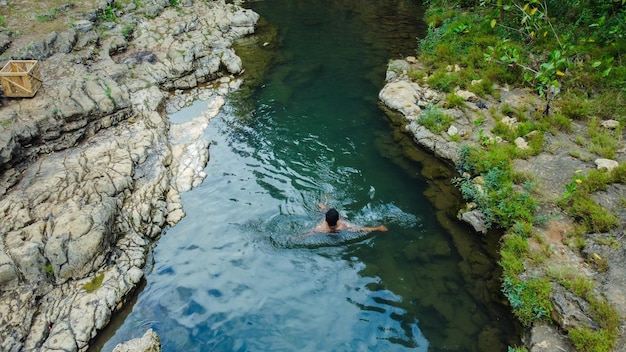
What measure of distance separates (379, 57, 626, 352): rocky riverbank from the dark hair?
3.52 metres

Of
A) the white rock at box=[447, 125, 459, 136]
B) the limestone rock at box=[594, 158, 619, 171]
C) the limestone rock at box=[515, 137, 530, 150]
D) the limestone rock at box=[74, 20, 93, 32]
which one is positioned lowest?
the white rock at box=[447, 125, 459, 136]

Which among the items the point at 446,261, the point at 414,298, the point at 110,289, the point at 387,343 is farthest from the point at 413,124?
the point at 110,289

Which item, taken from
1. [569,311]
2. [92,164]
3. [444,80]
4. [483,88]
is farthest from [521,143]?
[92,164]

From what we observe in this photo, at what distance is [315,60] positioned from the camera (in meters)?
18.6

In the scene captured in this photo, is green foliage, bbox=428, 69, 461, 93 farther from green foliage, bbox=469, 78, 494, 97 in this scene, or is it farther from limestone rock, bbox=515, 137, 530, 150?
limestone rock, bbox=515, 137, 530, 150

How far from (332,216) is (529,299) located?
445 cm

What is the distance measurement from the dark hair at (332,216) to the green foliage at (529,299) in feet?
13.1

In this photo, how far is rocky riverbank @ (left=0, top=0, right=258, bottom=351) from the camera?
801 centimetres

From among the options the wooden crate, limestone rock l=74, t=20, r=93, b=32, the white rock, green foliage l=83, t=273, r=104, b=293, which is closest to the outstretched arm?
the white rock

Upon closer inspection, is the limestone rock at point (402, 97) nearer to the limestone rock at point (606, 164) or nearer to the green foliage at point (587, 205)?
the limestone rock at point (606, 164)

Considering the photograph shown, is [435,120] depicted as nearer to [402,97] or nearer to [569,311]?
[402,97]

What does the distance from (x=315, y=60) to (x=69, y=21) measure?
1123cm

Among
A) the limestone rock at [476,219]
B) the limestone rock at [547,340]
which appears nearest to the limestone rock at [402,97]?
the limestone rock at [476,219]

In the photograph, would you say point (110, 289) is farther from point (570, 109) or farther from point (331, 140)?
point (570, 109)
